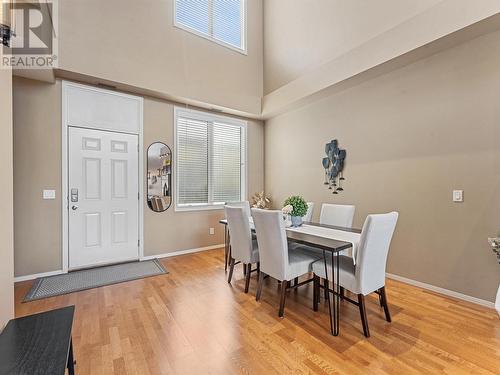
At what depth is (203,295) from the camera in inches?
107

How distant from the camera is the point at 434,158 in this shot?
277cm

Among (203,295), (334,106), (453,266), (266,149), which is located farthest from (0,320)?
(266,149)

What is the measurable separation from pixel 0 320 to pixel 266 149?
4598mm

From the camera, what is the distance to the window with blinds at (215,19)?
4.20 m

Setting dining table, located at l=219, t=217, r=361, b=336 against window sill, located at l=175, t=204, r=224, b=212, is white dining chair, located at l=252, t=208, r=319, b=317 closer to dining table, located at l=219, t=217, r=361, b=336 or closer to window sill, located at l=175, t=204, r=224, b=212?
dining table, located at l=219, t=217, r=361, b=336

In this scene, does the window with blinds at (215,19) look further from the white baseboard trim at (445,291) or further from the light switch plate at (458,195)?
the white baseboard trim at (445,291)

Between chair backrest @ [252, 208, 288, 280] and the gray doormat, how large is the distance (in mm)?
1770

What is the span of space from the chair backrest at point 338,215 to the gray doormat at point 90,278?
236 cm

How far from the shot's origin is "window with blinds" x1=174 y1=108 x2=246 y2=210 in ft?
14.3

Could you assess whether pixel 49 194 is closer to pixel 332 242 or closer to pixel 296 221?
pixel 296 221

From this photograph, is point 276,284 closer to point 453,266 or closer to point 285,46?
point 453,266

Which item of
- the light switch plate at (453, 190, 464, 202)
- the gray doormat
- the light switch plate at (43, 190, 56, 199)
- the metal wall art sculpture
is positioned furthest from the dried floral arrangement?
the light switch plate at (43, 190, 56, 199)

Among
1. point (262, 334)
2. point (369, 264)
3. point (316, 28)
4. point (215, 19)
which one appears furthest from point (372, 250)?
point (215, 19)

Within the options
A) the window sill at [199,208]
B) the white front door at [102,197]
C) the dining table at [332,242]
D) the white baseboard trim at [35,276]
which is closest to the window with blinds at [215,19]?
the white front door at [102,197]
